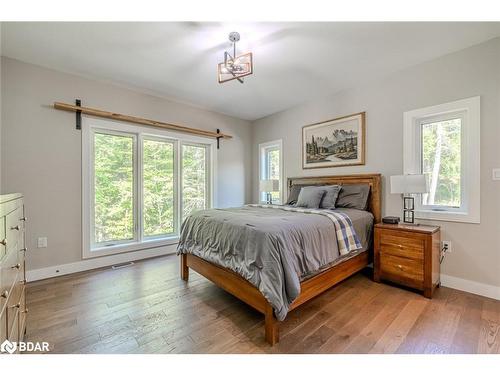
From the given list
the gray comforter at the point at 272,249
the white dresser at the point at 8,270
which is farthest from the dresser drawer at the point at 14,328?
the gray comforter at the point at 272,249

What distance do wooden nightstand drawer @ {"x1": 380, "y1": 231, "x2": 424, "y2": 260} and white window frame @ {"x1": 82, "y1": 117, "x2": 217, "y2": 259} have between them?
282cm

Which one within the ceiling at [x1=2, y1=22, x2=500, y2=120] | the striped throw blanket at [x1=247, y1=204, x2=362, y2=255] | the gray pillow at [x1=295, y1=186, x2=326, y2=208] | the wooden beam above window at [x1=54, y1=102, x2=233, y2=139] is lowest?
the striped throw blanket at [x1=247, y1=204, x2=362, y2=255]

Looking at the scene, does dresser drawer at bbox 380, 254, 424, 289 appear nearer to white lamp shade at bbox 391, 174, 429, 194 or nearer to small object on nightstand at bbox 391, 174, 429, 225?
small object on nightstand at bbox 391, 174, 429, 225

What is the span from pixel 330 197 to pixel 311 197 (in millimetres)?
245

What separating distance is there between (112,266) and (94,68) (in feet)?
8.30

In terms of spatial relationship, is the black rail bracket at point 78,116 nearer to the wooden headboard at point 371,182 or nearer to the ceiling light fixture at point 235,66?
the ceiling light fixture at point 235,66


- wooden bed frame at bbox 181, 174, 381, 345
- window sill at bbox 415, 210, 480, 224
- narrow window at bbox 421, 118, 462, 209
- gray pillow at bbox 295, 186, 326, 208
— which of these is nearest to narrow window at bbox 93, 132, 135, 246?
wooden bed frame at bbox 181, 174, 381, 345

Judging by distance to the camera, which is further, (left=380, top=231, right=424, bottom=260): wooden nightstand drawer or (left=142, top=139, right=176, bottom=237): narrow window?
(left=142, top=139, right=176, bottom=237): narrow window

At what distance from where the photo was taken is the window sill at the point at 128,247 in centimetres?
297

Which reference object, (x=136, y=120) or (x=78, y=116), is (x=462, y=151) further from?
(x=78, y=116)

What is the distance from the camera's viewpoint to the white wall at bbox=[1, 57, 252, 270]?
247 cm

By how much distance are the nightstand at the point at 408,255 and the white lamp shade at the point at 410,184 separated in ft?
1.26

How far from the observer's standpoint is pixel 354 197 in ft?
9.82

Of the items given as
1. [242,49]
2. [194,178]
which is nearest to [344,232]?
[242,49]
